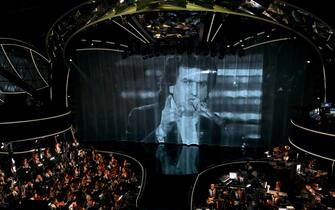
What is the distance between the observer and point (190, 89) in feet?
42.3

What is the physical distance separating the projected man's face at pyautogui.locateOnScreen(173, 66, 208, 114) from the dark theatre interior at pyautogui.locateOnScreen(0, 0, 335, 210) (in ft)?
→ 0.15

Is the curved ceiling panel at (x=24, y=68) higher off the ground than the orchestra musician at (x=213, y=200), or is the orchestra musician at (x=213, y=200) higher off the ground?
A: the curved ceiling panel at (x=24, y=68)

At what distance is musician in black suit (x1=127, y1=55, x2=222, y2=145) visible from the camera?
1270 centimetres

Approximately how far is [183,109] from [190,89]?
97 centimetres

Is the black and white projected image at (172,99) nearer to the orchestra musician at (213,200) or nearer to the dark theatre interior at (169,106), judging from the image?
the dark theatre interior at (169,106)

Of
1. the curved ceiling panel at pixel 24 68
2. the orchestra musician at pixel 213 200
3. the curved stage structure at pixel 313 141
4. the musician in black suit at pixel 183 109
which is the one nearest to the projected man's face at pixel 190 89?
the musician in black suit at pixel 183 109

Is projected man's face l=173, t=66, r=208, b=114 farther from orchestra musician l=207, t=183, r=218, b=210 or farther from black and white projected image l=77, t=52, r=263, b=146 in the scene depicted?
orchestra musician l=207, t=183, r=218, b=210

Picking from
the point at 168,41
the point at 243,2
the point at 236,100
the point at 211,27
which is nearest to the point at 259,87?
the point at 236,100

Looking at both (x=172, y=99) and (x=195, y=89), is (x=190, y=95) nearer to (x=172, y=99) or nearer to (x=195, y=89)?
(x=195, y=89)

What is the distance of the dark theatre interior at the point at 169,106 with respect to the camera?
18.6 feet

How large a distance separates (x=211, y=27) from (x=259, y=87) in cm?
513

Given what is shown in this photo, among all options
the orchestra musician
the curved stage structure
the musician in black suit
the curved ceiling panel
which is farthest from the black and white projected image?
the curved stage structure

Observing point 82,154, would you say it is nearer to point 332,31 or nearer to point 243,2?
point 243,2

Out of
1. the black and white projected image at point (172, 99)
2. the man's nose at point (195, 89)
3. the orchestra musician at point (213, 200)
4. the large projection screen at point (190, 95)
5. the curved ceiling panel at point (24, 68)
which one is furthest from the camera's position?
the man's nose at point (195, 89)
